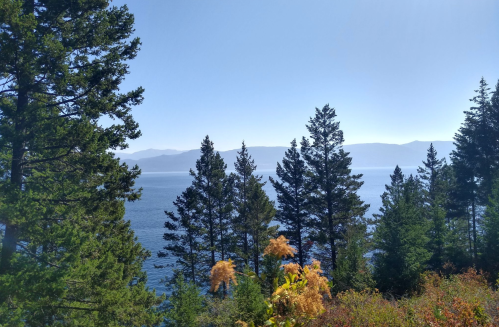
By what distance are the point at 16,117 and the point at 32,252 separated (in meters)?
4.01

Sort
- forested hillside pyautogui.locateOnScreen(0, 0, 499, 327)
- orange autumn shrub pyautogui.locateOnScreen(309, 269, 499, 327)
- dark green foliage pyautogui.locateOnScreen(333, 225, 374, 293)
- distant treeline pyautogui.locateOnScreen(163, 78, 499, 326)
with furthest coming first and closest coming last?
distant treeline pyautogui.locateOnScreen(163, 78, 499, 326), dark green foliage pyautogui.locateOnScreen(333, 225, 374, 293), forested hillside pyautogui.locateOnScreen(0, 0, 499, 327), orange autumn shrub pyautogui.locateOnScreen(309, 269, 499, 327)

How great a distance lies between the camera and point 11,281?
6418 millimetres

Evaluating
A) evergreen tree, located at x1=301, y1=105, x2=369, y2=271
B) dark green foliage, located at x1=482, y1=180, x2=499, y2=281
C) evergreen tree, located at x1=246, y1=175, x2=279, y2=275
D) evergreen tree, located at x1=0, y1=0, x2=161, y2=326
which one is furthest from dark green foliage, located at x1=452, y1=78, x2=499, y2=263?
evergreen tree, located at x1=0, y1=0, x2=161, y2=326

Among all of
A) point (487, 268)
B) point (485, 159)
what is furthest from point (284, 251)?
point (485, 159)

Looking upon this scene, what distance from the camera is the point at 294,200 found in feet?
73.8

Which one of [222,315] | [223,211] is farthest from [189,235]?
[222,315]

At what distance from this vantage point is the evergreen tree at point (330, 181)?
20.5 m

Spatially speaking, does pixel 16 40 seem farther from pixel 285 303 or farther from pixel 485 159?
pixel 485 159

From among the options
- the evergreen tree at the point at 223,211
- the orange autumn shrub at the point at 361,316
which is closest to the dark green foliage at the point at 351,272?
the orange autumn shrub at the point at 361,316

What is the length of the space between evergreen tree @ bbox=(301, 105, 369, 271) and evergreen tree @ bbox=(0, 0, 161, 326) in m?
15.3

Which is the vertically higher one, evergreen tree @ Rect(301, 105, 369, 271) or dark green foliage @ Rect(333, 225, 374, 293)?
evergreen tree @ Rect(301, 105, 369, 271)

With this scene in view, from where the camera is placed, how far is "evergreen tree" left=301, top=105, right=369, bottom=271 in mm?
20484

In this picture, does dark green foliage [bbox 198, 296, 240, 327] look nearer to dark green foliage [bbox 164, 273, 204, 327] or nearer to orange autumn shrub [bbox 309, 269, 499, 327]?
dark green foliage [bbox 164, 273, 204, 327]

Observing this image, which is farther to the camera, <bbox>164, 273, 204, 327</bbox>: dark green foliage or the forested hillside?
<bbox>164, 273, 204, 327</bbox>: dark green foliage
